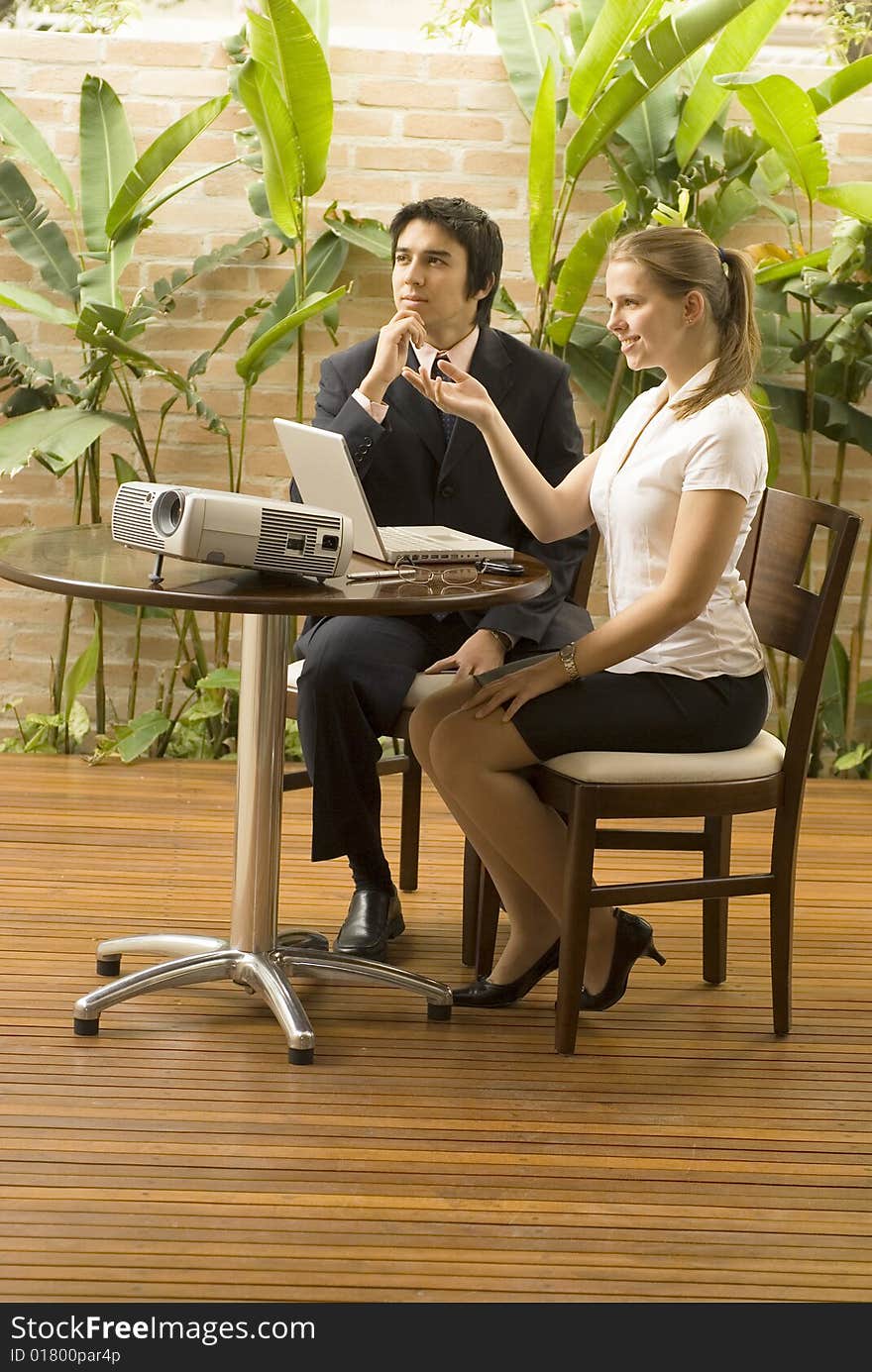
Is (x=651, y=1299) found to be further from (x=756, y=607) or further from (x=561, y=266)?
(x=561, y=266)

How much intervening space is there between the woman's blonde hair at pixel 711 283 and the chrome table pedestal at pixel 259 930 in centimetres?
77

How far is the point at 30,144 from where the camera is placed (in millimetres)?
3744

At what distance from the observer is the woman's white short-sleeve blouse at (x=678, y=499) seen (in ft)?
7.36

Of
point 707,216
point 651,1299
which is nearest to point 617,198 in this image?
point 707,216

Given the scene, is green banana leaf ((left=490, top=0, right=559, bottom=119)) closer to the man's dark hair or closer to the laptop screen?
the man's dark hair

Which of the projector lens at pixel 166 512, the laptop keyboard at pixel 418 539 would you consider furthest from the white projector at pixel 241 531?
the laptop keyboard at pixel 418 539

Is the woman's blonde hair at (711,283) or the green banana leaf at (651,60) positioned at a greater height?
the green banana leaf at (651,60)

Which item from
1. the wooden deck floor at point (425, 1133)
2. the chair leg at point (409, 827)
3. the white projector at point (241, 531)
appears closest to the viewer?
the wooden deck floor at point (425, 1133)

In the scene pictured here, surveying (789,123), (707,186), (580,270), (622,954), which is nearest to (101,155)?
(580,270)

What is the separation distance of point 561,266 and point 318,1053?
7.33 ft

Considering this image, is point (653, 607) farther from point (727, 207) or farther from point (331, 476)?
point (727, 207)

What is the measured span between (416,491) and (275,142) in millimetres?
1252

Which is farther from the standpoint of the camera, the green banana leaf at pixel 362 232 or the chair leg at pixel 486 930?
the green banana leaf at pixel 362 232

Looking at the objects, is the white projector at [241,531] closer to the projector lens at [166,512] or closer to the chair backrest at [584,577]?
the projector lens at [166,512]
